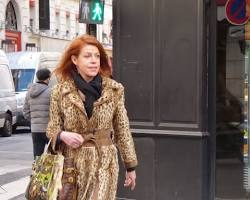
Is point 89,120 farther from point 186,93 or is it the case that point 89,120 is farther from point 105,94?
point 186,93

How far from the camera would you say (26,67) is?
811 inches

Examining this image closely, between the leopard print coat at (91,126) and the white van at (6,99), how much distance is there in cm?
1399

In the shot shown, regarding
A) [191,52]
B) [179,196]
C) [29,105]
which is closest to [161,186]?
[179,196]

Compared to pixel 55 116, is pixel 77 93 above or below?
above

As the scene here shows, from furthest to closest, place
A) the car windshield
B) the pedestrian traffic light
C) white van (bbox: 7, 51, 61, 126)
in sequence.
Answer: the car windshield, white van (bbox: 7, 51, 61, 126), the pedestrian traffic light

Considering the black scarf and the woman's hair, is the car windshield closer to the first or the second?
the woman's hair

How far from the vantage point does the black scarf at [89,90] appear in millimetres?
4383

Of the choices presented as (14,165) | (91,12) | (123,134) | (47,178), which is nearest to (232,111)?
(91,12)

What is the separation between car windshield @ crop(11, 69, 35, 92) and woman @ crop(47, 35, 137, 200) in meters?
16.1

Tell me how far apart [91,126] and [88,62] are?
1.49ft

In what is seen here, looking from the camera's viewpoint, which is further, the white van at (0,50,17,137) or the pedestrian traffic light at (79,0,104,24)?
the white van at (0,50,17,137)

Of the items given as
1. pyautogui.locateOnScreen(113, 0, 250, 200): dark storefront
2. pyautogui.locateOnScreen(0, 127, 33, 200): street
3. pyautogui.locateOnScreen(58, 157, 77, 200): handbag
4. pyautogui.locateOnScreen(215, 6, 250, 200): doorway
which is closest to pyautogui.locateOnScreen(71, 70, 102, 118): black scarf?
pyautogui.locateOnScreen(58, 157, 77, 200): handbag

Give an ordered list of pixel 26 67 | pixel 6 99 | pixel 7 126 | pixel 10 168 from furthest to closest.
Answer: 1. pixel 26 67
2. pixel 7 126
3. pixel 6 99
4. pixel 10 168

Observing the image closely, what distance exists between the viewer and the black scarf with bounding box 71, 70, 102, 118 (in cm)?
438
